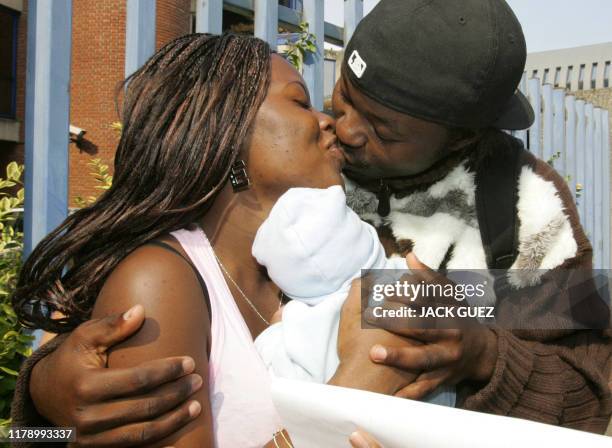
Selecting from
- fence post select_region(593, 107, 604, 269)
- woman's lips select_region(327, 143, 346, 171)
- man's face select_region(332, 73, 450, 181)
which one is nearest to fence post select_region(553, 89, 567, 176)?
fence post select_region(593, 107, 604, 269)

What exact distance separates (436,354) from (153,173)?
80 centimetres

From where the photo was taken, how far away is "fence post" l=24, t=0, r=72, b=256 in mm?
2068

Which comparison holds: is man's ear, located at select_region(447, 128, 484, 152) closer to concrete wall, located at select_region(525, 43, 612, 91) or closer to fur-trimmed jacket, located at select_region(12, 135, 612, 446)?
fur-trimmed jacket, located at select_region(12, 135, 612, 446)

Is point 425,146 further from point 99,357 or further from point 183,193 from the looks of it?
point 99,357

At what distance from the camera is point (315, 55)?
3174 millimetres

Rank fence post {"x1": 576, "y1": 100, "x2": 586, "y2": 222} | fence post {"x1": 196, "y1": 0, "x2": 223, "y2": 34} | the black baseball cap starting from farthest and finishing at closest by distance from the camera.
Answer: fence post {"x1": 576, "y1": 100, "x2": 586, "y2": 222} → fence post {"x1": 196, "y1": 0, "x2": 223, "y2": 34} → the black baseball cap

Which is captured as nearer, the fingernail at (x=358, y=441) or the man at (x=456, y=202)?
the fingernail at (x=358, y=441)

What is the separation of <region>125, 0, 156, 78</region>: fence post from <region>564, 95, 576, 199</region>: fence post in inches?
189

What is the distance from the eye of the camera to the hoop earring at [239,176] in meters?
1.59

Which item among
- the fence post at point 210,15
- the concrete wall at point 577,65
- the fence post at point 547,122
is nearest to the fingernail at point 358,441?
the fence post at point 210,15

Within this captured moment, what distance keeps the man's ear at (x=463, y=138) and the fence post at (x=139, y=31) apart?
1214mm

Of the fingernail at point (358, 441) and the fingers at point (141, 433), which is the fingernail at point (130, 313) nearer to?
the fingers at point (141, 433)

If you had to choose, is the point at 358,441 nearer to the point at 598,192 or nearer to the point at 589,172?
the point at 589,172

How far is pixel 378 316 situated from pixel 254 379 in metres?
0.34
